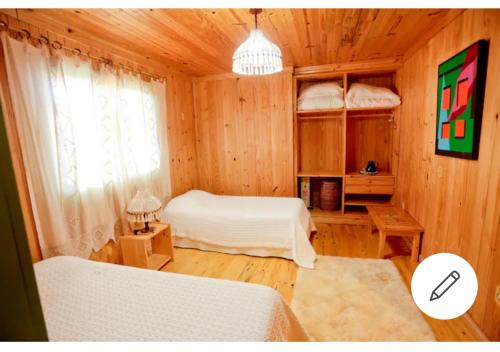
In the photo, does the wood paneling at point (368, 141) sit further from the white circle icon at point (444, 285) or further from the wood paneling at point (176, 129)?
the white circle icon at point (444, 285)

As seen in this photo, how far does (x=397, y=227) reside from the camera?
2.40m

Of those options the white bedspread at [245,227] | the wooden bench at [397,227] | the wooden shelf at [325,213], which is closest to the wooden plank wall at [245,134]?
the wooden shelf at [325,213]

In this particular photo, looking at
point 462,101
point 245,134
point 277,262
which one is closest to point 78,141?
point 277,262

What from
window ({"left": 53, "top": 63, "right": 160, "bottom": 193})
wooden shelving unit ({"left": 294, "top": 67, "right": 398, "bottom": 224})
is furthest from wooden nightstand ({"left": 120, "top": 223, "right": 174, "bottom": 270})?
wooden shelving unit ({"left": 294, "top": 67, "right": 398, "bottom": 224})

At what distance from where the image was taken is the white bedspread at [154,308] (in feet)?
3.54

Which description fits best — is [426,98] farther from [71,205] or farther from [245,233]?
[71,205]

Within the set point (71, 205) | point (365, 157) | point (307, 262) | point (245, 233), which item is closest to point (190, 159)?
point (245, 233)

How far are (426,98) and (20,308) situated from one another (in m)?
2.85

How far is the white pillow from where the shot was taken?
3129 mm

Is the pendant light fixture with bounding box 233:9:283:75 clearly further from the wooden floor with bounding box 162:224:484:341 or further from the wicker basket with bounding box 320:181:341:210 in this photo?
the wicker basket with bounding box 320:181:341:210

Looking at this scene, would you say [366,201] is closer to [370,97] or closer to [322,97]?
[370,97]

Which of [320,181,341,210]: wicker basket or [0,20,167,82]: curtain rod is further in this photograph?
[320,181,341,210]: wicker basket

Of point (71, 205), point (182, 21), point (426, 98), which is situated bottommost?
point (71, 205)
